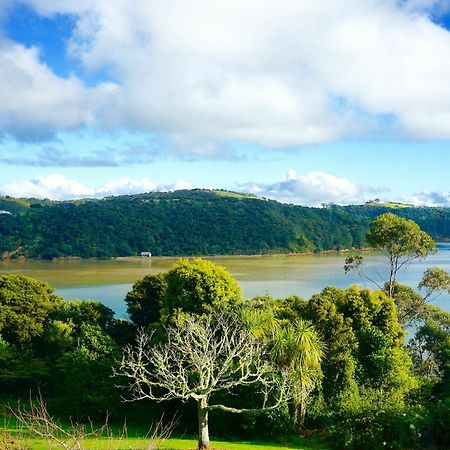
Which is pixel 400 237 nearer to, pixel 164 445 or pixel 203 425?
pixel 203 425

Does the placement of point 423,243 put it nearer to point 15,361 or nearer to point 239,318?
point 239,318

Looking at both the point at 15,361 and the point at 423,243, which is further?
the point at 423,243

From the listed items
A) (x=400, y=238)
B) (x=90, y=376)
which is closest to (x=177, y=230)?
(x=400, y=238)

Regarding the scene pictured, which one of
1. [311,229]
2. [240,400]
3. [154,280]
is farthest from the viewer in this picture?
[311,229]

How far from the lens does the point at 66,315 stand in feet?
86.1

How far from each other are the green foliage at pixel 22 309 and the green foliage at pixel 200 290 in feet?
25.7

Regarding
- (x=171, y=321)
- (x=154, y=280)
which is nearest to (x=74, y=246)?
(x=154, y=280)

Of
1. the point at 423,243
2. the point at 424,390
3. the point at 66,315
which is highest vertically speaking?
the point at 423,243

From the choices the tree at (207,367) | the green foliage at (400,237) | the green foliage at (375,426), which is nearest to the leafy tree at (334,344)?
the green foliage at (375,426)

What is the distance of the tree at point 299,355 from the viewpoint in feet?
57.1

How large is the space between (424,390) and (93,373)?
12.9 meters

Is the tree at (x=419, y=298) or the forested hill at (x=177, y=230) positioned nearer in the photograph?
the tree at (x=419, y=298)

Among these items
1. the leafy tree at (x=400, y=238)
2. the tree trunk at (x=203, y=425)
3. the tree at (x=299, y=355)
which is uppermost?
the leafy tree at (x=400, y=238)

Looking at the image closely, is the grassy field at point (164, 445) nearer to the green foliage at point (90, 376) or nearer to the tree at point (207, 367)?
the tree at point (207, 367)
